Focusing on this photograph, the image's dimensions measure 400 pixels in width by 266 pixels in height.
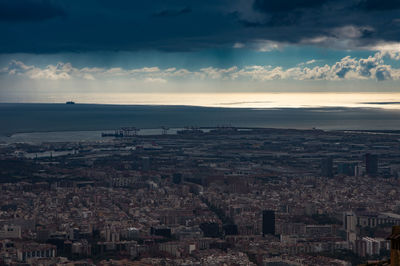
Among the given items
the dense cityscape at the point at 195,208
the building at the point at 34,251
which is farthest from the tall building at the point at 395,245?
the building at the point at 34,251

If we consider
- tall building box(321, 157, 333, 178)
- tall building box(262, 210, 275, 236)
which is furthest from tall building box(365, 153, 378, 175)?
tall building box(262, 210, 275, 236)

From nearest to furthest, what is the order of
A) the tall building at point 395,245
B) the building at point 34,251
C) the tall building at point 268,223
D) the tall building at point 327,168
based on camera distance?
the tall building at point 395,245, the building at point 34,251, the tall building at point 268,223, the tall building at point 327,168

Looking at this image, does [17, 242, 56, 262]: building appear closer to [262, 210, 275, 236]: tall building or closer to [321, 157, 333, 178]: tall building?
[262, 210, 275, 236]: tall building

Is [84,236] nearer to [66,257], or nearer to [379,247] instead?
[66,257]

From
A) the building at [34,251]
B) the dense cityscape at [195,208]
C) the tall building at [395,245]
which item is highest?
the tall building at [395,245]

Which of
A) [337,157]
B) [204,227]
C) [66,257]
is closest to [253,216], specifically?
[204,227]

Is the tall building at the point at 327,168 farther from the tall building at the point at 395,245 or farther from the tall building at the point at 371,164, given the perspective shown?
the tall building at the point at 395,245

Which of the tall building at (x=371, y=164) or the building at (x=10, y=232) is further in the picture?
the tall building at (x=371, y=164)

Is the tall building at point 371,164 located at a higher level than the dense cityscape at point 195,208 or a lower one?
higher
